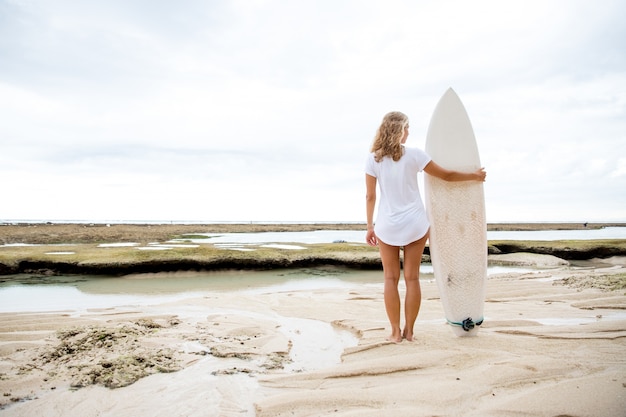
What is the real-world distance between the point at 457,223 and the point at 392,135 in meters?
1.27

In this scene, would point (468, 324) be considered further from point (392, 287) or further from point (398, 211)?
point (398, 211)

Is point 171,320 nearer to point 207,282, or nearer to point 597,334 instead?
point 597,334

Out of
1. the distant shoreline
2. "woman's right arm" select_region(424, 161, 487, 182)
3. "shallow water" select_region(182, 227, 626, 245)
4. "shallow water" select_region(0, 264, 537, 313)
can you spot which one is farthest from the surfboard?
the distant shoreline

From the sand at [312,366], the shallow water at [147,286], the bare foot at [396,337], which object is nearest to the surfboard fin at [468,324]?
the sand at [312,366]

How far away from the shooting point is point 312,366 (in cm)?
346

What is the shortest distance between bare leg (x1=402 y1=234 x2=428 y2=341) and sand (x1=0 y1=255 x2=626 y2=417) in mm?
214

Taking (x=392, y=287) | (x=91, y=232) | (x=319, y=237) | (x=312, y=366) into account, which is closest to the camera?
(x=312, y=366)

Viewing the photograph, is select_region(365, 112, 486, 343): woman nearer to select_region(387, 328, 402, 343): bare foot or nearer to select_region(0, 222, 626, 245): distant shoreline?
select_region(387, 328, 402, 343): bare foot

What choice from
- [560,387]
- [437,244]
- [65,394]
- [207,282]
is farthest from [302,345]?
[207,282]

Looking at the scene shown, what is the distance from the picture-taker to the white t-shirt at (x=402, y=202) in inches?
151

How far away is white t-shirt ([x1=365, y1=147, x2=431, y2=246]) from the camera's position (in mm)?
3834

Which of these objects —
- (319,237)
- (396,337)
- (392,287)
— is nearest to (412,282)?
(392,287)

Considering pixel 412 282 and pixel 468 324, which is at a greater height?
pixel 412 282

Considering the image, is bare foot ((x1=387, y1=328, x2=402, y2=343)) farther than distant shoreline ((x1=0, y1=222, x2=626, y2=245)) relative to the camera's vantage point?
No
